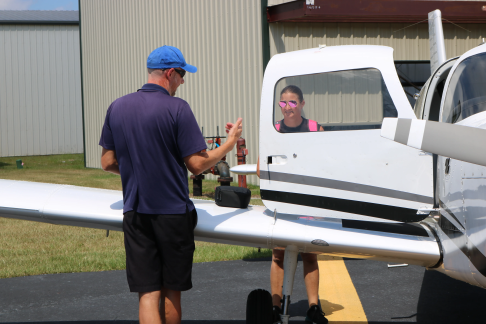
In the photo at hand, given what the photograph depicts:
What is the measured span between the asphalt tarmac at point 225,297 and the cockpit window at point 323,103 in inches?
62.0

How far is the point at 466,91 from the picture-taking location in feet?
9.68

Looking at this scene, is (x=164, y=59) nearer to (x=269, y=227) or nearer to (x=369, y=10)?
(x=269, y=227)

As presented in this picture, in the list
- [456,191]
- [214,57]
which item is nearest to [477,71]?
[456,191]

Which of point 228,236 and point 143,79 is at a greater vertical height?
point 143,79

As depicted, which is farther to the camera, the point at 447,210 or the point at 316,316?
the point at 316,316

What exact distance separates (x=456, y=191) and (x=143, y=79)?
1290cm

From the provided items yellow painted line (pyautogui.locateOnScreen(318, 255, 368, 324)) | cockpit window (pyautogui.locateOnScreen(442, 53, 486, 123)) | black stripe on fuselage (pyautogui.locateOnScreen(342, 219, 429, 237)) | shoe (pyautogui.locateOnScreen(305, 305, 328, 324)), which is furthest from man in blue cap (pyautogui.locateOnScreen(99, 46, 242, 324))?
yellow painted line (pyautogui.locateOnScreen(318, 255, 368, 324))

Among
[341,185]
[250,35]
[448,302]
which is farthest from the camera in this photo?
[250,35]

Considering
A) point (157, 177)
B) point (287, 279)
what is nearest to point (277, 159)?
point (287, 279)

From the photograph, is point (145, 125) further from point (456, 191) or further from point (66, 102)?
point (66, 102)

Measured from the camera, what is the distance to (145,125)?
245 centimetres

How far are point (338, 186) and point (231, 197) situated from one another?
782 millimetres

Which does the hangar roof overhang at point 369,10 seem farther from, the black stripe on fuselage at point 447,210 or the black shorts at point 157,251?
the black shorts at point 157,251

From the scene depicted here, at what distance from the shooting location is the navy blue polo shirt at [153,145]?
2.46 metres
